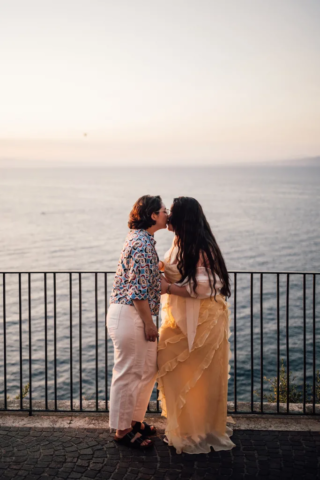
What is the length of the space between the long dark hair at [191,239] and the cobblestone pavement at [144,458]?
125 cm

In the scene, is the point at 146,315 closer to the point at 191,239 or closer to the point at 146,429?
the point at 191,239

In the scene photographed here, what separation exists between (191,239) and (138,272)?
468mm

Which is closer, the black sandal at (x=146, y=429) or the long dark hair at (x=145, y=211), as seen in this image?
the long dark hair at (x=145, y=211)

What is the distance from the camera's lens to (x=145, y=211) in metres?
3.97

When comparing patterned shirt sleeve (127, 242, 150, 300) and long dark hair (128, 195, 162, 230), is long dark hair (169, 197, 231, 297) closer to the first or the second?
long dark hair (128, 195, 162, 230)

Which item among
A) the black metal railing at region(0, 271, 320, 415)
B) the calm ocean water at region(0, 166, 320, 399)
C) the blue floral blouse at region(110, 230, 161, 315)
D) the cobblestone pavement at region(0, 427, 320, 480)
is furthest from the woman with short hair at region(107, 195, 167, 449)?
the calm ocean water at region(0, 166, 320, 399)

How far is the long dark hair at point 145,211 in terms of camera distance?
3.95 metres

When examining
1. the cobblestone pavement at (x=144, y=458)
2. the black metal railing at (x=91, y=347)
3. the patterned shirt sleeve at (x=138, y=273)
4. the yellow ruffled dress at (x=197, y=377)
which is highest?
the patterned shirt sleeve at (x=138, y=273)

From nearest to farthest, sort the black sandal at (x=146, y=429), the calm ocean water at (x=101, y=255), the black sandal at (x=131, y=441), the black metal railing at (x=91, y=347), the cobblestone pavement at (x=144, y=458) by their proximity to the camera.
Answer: the cobblestone pavement at (x=144, y=458), the black sandal at (x=131, y=441), the black sandal at (x=146, y=429), the black metal railing at (x=91, y=347), the calm ocean water at (x=101, y=255)

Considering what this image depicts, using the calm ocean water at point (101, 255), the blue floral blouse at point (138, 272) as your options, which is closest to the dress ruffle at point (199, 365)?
the blue floral blouse at point (138, 272)

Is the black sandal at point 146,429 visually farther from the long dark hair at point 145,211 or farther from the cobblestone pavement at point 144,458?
the long dark hair at point 145,211

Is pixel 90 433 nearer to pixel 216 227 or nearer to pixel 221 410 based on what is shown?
pixel 221 410

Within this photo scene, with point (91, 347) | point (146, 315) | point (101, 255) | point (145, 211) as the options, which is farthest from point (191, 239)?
point (101, 255)

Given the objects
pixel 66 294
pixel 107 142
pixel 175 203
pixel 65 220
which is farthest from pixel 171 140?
pixel 175 203
